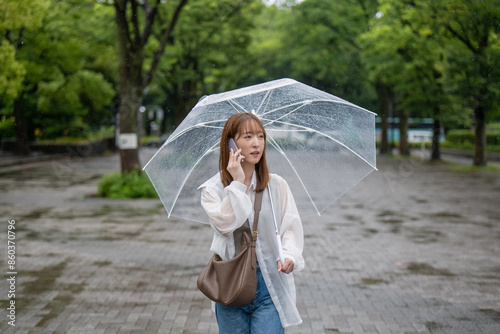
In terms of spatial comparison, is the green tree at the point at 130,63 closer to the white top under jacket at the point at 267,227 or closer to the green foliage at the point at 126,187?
the green foliage at the point at 126,187

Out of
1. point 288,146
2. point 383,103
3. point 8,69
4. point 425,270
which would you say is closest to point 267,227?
point 288,146

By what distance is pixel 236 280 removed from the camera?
2797 mm

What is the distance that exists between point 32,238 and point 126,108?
22.4 ft

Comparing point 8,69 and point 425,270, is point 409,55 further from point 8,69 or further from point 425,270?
point 425,270

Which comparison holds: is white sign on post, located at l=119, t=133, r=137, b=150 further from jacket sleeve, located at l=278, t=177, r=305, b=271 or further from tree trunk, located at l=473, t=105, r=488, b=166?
tree trunk, located at l=473, t=105, r=488, b=166

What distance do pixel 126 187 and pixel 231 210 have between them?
13.0m

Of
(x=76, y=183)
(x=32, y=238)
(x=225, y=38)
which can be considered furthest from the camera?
(x=225, y=38)

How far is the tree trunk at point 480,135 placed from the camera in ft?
79.7

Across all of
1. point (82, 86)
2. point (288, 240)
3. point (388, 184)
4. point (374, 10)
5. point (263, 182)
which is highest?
point (374, 10)

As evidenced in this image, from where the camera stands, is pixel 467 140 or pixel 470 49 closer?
pixel 470 49

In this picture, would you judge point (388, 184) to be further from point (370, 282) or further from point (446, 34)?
point (370, 282)

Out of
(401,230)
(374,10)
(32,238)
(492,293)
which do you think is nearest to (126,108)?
(32,238)

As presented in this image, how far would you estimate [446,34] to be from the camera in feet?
67.3

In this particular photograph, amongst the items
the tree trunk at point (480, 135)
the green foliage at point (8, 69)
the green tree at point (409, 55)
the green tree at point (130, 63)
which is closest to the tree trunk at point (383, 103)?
the green tree at point (409, 55)
